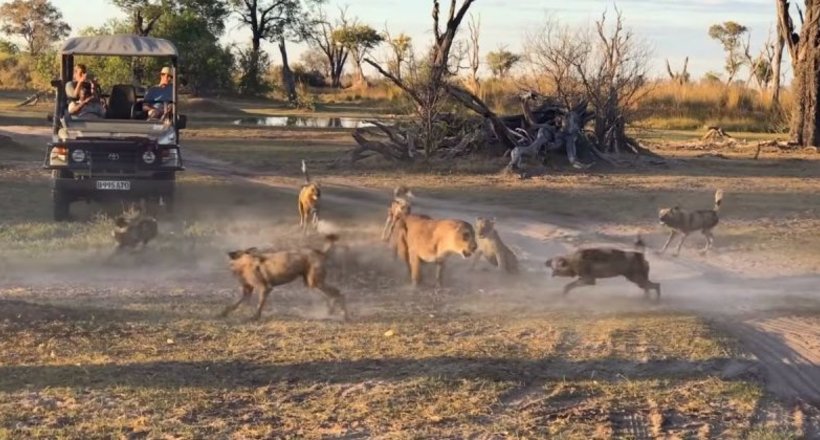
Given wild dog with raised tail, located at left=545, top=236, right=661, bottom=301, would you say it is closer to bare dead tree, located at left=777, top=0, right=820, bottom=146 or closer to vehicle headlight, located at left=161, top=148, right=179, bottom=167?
vehicle headlight, located at left=161, top=148, right=179, bottom=167

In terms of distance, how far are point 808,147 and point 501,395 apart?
25415mm

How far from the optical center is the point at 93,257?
1077 cm

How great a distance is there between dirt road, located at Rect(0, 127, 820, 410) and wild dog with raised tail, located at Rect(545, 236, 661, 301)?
8.6 inches

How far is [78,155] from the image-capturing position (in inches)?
514

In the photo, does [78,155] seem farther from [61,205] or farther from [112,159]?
[61,205]

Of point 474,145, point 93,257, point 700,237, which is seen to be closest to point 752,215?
point 700,237

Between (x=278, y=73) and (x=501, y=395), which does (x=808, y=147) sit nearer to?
(x=501, y=395)

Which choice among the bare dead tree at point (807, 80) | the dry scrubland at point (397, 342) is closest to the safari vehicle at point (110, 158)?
the dry scrubland at point (397, 342)

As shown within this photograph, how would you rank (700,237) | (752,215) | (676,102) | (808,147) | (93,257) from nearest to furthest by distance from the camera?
(93,257) → (700,237) → (752,215) → (808,147) → (676,102)

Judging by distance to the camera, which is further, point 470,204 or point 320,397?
point 470,204

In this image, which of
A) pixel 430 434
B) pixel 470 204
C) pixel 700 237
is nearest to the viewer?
pixel 430 434

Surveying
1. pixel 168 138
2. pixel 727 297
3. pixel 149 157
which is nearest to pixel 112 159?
pixel 149 157

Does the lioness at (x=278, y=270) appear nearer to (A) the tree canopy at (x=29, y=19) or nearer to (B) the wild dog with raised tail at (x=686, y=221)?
(B) the wild dog with raised tail at (x=686, y=221)

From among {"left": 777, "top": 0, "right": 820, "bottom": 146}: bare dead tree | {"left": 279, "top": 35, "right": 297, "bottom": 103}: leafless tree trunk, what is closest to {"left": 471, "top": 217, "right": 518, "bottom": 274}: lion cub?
{"left": 777, "top": 0, "right": 820, "bottom": 146}: bare dead tree
